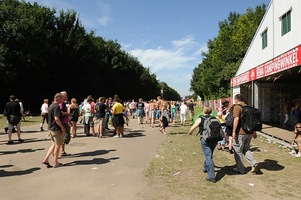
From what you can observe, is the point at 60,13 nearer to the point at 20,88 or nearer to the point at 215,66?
the point at 20,88

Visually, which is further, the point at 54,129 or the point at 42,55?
the point at 42,55

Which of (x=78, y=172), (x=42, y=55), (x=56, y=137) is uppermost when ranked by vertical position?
(x=42, y=55)

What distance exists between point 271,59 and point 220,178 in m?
10.4

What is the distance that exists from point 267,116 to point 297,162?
12926 millimetres

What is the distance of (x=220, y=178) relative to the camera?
21.3 feet

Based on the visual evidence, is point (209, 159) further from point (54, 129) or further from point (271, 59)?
point (271, 59)

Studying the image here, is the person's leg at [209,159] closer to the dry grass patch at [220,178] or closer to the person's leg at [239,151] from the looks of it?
the dry grass patch at [220,178]

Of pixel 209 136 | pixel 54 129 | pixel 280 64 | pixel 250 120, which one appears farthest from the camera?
pixel 280 64

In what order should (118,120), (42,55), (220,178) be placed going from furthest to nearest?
(42,55)
(118,120)
(220,178)

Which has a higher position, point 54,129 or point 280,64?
point 280,64

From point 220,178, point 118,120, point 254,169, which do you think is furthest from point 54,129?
point 118,120

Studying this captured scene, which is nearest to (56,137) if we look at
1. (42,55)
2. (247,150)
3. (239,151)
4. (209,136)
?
(209,136)

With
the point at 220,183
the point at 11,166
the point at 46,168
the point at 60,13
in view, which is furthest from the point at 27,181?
the point at 60,13

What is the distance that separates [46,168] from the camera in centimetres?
738
